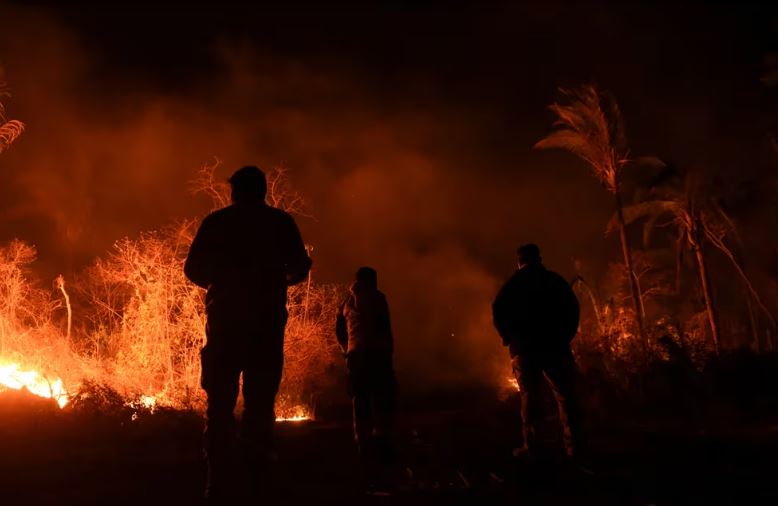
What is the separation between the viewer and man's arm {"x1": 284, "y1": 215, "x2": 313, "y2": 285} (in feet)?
13.3

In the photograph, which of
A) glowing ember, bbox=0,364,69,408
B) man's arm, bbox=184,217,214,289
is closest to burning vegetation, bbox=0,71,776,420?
glowing ember, bbox=0,364,69,408

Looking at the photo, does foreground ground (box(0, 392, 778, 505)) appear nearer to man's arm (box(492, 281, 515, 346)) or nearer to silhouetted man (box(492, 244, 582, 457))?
silhouetted man (box(492, 244, 582, 457))

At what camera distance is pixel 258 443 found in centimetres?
365

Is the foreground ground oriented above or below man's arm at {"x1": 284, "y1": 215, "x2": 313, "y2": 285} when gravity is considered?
below

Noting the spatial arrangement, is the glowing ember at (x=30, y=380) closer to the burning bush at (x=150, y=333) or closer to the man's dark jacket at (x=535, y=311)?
the burning bush at (x=150, y=333)

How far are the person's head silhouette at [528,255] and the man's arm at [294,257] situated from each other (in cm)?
236

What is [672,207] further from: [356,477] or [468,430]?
[356,477]

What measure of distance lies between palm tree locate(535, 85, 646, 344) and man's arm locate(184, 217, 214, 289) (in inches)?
663

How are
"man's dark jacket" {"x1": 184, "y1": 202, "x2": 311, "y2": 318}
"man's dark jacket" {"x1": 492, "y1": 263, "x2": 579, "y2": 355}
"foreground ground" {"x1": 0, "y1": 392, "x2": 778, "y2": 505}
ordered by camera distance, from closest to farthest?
"foreground ground" {"x1": 0, "y1": 392, "x2": 778, "y2": 505}, "man's dark jacket" {"x1": 184, "y1": 202, "x2": 311, "y2": 318}, "man's dark jacket" {"x1": 492, "y1": 263, "x2": 579, "y2": 355}

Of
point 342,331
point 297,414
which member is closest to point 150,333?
point 297,414

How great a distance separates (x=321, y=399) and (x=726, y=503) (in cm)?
1851

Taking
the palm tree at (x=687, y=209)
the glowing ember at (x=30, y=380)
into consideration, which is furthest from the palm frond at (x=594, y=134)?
the glowing ember at (x=30, y=380)

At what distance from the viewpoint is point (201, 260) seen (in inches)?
155

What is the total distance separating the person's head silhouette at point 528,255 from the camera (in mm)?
5711
